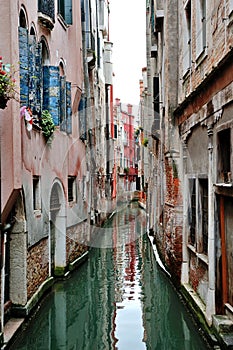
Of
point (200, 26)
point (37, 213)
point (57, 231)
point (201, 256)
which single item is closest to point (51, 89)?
point (37, 213)

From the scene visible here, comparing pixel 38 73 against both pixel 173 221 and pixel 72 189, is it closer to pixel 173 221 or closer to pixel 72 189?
pixel 173 221

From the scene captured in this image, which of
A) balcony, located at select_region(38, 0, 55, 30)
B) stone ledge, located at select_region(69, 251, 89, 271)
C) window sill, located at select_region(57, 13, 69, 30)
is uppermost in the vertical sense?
window sill, located at select_region(57, 13, 69, 30)

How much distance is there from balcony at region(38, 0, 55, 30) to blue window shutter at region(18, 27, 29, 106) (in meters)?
1.71

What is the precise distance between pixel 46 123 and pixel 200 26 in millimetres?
3286

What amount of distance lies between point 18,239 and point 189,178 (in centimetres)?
329

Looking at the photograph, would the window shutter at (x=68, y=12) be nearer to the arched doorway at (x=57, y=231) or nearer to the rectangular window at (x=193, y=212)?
the arched doorway at (x=57, y=231)

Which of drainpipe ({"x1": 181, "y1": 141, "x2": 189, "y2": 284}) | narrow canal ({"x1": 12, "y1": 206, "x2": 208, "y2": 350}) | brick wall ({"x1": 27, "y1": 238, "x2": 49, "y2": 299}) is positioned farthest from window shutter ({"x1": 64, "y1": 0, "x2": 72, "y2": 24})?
narrow canal ({"x1": 12, "y1": 206, "x2": 208, "y2": 350})

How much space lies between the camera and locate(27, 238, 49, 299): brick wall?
837cm

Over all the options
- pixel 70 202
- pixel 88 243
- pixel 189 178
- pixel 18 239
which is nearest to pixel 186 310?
pixel 189 178

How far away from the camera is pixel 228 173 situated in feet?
20.7

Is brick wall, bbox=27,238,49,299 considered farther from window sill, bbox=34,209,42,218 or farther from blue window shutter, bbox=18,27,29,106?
blue window shutter, bbox=18,27,29,106

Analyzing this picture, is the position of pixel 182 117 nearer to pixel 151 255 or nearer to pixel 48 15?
pixel 48 15

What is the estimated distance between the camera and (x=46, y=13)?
9516mm

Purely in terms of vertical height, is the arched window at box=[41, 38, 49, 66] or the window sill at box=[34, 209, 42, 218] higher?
the arched window at box=[41, 38, 49, 66]
